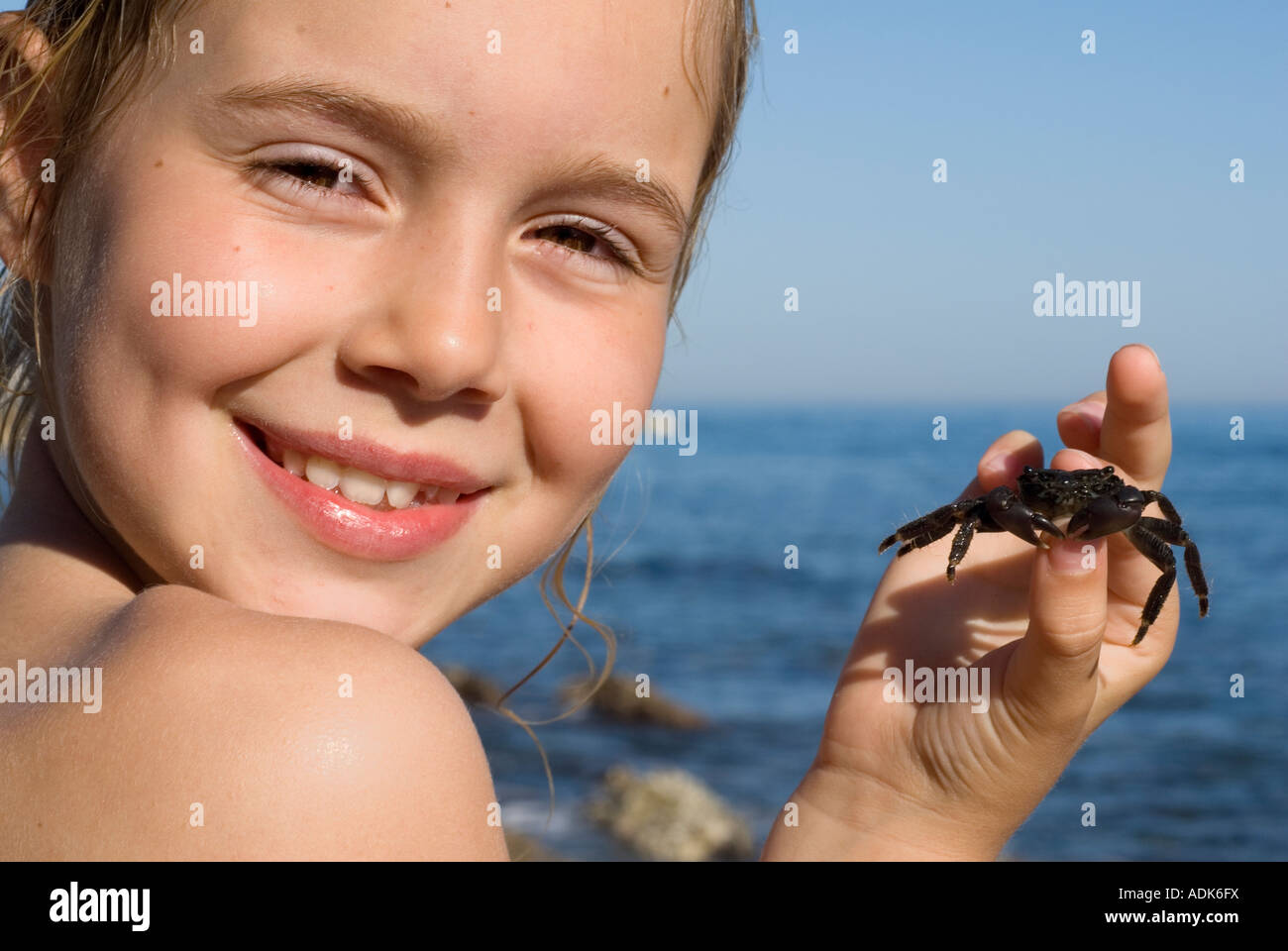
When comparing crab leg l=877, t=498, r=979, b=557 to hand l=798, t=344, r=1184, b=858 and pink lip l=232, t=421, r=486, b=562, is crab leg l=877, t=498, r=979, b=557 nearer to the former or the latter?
hand l=798, t=344, r=1184, b=858

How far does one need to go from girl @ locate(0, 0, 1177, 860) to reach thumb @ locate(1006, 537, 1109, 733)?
1.08 metres

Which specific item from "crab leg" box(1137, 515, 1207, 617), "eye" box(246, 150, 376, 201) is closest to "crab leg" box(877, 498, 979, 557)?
"crab leg" box(1137, 515, 1207, 617)

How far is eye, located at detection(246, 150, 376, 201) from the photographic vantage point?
1.95 m

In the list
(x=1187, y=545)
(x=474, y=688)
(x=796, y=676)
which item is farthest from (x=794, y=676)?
(x=1187, y=545)

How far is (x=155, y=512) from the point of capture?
199 cm

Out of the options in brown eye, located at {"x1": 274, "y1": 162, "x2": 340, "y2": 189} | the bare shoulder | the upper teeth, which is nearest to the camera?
the bare shoulder

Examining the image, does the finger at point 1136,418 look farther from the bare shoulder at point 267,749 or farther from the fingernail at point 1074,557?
the bare shoulder at point 267,749

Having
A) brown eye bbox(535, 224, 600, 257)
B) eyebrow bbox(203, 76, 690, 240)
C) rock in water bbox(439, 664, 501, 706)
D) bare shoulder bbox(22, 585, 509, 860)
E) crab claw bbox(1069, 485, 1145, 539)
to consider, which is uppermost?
eyebrow bbox(203, 76, 690, 240)

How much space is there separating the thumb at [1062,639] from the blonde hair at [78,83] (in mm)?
1144

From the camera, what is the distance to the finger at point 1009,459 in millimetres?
3312

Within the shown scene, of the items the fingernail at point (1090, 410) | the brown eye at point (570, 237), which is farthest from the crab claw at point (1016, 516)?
the brown eye at point (570, 237)

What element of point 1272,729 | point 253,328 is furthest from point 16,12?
point 1272,729

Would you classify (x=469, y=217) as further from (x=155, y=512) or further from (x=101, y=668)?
(x=101, y=668)
